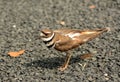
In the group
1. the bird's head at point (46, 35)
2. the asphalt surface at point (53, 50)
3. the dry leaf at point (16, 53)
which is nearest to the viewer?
the bird's head at point (46, 35)

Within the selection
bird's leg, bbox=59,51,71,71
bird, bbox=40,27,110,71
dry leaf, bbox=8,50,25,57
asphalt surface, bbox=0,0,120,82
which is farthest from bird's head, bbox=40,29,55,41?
dry leaf, bbox=8,50,25,57

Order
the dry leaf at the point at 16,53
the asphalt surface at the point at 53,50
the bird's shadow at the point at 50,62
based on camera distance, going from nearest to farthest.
Answer: the asphalt surface at the point at 53,50, the bird's shadow at the point at 50,62, the dry leaf at the point at 16,53

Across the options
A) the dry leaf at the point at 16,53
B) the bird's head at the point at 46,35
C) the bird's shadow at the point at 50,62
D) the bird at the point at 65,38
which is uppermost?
the bird's head at the point at 46,35

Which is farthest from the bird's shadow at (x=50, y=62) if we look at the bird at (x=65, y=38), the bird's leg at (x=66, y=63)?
the bird at (x=65, y=38)

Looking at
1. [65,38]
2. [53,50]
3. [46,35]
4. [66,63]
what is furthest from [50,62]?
[46,35]

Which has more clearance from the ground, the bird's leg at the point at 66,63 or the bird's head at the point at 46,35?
the bird's head at the point at 46,35

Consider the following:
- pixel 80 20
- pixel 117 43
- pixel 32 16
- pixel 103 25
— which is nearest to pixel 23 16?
pixel 32 16

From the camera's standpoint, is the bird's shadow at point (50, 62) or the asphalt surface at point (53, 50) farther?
the bird's shadow at point (50, 62)

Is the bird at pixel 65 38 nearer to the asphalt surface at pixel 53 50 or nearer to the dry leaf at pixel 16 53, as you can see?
the asphalt surface at pixel 53 50
